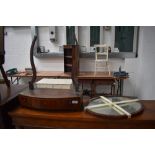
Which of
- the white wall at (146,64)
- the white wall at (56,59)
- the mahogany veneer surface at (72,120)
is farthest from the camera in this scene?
the white wall at (56,59)

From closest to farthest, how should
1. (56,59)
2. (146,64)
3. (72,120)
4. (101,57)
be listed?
(72,120) → (146,64) → (101,57) → (56,59)

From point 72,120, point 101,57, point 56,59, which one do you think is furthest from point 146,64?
point 72,120

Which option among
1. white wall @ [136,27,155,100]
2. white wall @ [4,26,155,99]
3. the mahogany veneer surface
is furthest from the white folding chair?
the mahogany veneer surface

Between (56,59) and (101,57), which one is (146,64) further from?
(56,59)

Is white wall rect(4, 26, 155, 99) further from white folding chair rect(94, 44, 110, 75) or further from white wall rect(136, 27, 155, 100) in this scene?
white folding chair rect(94, 44, 110, 75)

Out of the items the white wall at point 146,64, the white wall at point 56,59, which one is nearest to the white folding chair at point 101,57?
the white wall at point 56,59

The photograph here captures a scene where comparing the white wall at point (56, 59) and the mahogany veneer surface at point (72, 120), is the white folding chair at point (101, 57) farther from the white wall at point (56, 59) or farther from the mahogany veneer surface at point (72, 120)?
the mahogany veneer surface at point (72, 120)

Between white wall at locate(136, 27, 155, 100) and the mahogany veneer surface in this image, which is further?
white wall at locate(136, 27, 155, 100)

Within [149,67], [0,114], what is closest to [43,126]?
[0,114]

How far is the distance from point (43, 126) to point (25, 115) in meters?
0.13

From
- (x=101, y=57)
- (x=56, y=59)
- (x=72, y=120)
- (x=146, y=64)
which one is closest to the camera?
(x=72, y=120)

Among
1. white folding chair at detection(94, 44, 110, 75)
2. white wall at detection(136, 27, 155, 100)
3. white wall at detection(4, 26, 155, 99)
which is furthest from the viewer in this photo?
white wall at detection(4, 26, 155, 99)

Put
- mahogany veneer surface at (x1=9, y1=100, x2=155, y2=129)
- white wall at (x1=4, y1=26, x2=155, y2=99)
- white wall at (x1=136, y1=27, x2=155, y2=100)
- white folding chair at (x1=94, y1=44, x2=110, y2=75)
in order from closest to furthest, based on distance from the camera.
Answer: mahogany veneer surface at (x1=9, y1=100, x2=155, y2=129)
white wall at (x1=136, y1=27, x2=155, y2=100)
white folding chair at (x1=94, y1=44, x2=110, y2=75)
white wall at (x1=4, y1=26, x2=155, y2=99)
